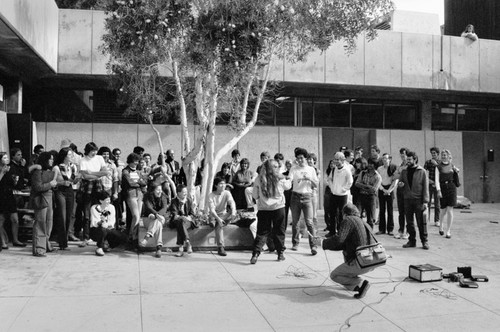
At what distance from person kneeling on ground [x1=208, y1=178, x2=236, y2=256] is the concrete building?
677 centimetres

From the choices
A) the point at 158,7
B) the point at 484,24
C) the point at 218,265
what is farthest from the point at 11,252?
the point at 484,24

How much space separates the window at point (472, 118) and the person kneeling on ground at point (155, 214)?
1454 cm

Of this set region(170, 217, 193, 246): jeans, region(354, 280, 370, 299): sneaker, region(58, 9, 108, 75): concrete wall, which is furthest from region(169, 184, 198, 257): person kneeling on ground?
region(58, 9, 108, 75): concrete wall

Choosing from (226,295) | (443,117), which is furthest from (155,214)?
(443,117)

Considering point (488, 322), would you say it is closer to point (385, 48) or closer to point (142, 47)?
point (142, 47)

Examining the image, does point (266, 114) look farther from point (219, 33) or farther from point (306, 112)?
point (219, 33)

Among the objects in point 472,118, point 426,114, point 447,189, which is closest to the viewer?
point 447,189

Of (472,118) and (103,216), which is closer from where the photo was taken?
(103,216)

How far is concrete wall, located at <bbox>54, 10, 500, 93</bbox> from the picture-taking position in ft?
48.8

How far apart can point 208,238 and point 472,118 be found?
48.3ft

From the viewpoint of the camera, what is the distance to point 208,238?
9430mm

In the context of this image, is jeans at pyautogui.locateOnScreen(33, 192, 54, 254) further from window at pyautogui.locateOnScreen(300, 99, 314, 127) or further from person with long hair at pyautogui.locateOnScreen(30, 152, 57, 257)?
window at pyautogui.locateOnScreen(300, 99, 314, 127)

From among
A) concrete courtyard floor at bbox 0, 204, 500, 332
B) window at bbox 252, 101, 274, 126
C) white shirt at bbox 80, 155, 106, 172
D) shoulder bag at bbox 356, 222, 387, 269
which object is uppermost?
window at bbox 252, 101, 274, 126

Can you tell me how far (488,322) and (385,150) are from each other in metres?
13.4
